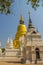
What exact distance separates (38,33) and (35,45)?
429 cm

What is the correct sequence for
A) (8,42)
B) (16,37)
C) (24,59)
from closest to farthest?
(24,59) → (8,42) → (16,37)

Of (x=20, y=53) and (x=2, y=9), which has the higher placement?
(x=2, y=9)

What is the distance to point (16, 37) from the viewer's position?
40906mm

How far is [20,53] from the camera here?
33031 mm

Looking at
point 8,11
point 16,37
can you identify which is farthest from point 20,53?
A: point 8,11

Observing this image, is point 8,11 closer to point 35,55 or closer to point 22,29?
point 35,55

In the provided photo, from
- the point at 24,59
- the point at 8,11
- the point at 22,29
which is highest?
the point at 8,11

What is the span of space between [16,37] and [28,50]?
9.67 meters

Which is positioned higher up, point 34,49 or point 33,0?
point 33,0

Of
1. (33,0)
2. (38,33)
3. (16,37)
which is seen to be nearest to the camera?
(33,0)

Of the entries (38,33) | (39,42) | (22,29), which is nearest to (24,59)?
(39,42)

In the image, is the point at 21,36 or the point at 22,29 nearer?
the point at 21,36

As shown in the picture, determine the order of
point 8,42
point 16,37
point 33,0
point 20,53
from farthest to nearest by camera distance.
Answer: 1. point 16,37
2. point 8,42
3. point 20,53
4. point 33,0

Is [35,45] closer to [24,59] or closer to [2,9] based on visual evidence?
[24,59]
